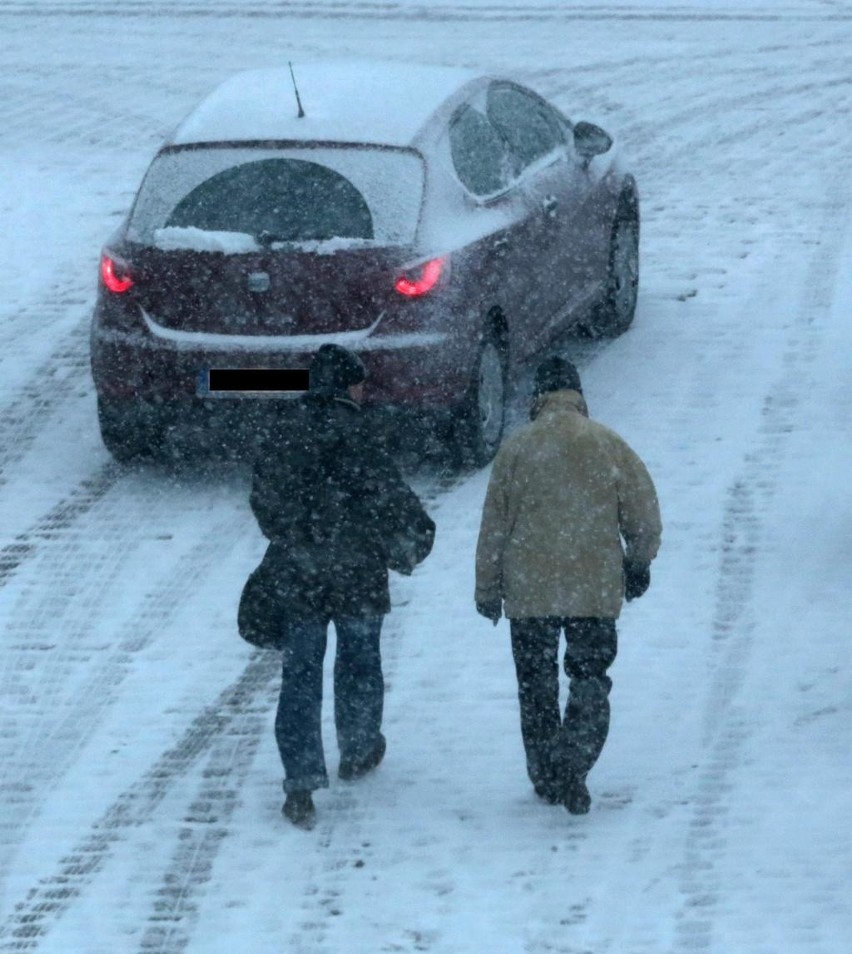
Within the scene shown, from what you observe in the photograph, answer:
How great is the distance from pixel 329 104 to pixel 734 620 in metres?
3.20

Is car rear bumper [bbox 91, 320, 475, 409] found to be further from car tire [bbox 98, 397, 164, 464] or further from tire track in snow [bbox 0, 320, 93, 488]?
tire track in snow [bbox 0, 320, 93, 488]

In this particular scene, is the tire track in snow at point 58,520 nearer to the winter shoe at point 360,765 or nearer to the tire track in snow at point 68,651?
the tire track in snow at point 68,651

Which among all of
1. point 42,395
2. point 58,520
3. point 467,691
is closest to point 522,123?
point 42,395

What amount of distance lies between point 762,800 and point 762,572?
200 cm

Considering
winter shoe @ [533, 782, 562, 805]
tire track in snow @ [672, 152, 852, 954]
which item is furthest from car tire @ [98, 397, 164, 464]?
winter shoe @ [533, 782, 562, 805]

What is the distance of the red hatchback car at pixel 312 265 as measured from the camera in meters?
8.63

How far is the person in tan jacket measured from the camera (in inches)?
238

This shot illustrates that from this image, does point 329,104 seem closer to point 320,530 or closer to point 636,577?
point 320,530

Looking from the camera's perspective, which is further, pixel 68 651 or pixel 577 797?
pixel 68 651

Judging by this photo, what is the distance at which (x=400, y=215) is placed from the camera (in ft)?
28.9

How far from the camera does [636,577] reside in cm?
612

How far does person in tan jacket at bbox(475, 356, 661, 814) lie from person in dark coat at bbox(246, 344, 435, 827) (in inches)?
10.8

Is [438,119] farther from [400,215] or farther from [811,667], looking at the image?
[811,667]

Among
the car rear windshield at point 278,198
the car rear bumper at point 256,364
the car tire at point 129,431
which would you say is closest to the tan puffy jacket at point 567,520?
the car rear bumper at point 256,364
